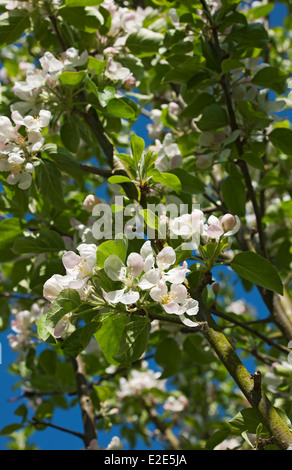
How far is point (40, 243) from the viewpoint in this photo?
6.08ft

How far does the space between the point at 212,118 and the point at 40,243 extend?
791 mm

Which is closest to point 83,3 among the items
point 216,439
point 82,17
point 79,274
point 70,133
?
point 82,17

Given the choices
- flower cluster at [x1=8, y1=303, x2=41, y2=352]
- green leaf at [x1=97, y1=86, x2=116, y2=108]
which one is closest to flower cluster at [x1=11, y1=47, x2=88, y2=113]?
green leaf at [x1=97, y1=86, x2=116, y2=108]

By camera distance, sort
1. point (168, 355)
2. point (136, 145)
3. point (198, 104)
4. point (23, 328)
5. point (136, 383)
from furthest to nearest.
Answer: point (136, 383)
point (23, 328)
point (168, 355)
point (198, 104)
point (136, 145)

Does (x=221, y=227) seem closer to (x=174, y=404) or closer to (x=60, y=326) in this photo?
(x=60, y=326)

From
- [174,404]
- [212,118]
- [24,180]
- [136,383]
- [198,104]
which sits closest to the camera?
[24,180]

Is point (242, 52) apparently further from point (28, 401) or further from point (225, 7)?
point (28, 401)

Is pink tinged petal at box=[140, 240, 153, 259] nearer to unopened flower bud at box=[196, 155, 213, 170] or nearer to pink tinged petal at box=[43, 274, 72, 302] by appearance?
pink tinged petal at box=[43, 274, 72, 302]

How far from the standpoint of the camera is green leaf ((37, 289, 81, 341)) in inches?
48.4

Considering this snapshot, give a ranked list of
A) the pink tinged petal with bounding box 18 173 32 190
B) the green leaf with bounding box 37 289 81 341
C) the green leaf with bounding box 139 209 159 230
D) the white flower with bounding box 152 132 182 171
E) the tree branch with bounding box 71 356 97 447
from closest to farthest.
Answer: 1. the green leaf with bounding box 37 289 81 341
2. the green leaf with bounding box 139 209 159 230
3. the pink tinged petal with bounding box 18 173 32 190
4. the white flower with bounding box 152 132 182 171
5. the tree branch with bounding box 71 356 97 447

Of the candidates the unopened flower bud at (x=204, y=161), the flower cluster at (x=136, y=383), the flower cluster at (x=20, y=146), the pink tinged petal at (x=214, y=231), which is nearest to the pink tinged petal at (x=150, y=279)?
the pink tinged petal at (x=214, y=231)

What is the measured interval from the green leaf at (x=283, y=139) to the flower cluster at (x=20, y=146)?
900mm

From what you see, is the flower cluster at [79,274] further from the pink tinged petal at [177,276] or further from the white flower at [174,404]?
the white flower at [174,404]

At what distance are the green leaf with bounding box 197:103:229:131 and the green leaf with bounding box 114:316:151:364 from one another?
0.94m
